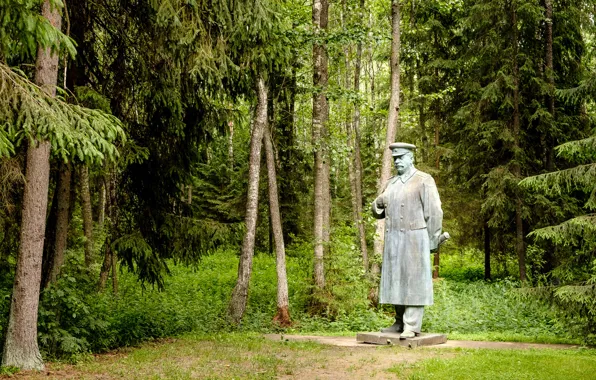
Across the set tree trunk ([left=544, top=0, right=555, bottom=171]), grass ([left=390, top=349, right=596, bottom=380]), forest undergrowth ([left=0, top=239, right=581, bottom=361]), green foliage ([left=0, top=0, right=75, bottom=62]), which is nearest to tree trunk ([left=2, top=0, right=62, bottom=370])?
forest undergrowth ([left=0, top=239, right=581, bottom=361])

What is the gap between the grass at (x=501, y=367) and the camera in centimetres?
749

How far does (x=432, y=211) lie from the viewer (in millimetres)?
9719

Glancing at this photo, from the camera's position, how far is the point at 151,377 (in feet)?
24.7

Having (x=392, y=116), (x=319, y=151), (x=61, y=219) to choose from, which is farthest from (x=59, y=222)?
(x=392, y=116)

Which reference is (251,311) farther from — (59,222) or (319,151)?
(59,222)

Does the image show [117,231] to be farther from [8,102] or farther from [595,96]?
[595,96]

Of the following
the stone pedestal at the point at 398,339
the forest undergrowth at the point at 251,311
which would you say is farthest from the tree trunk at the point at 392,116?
the stone pedestal at the point at 398,339

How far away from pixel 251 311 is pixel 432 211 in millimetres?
7381

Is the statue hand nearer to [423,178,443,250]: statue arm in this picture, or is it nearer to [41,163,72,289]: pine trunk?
[423,178,443,250]: statue arm

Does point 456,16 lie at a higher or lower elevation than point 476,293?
higher

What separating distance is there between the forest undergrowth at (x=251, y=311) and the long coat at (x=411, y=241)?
8.30ft

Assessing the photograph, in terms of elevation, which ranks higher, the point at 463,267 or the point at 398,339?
the point at 398,339

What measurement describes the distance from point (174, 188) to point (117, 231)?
1395mm

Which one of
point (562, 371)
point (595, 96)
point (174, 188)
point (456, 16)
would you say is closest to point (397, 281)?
point (562, 371)
